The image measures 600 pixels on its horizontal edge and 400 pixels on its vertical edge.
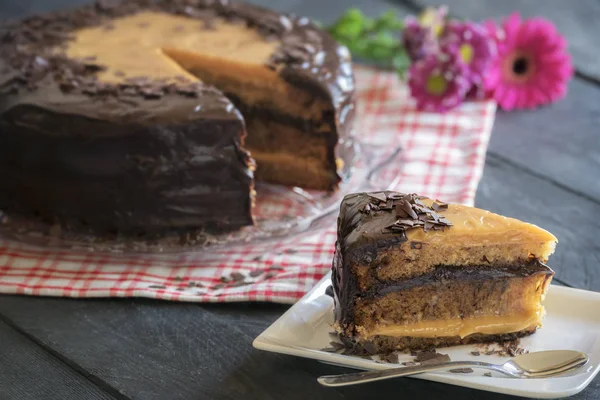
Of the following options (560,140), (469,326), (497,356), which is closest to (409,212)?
(469,326)

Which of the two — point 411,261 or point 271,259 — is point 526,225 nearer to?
point 411,261

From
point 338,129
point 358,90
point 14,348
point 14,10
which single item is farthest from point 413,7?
point 14,348

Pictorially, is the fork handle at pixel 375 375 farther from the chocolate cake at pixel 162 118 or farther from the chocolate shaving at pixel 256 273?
the chocolate cake at pixel 162 118

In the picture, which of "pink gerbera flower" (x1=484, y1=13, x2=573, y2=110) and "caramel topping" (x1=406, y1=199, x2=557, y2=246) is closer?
"caramel topping" (x1=406, y1=199, x2=557, y2=246)

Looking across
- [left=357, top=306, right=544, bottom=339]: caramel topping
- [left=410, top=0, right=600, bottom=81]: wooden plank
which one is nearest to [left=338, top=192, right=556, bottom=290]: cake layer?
[left=357, top=306, right=544, bottom=339]: caramel topping

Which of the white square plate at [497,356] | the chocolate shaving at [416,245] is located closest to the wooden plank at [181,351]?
the white square plate at [497,356]

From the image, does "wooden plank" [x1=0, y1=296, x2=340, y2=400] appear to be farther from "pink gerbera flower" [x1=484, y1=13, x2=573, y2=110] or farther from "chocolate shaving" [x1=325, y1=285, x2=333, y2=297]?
"pink gerbera flower" [x1=484, y1=13, x2=573, y2=110]
